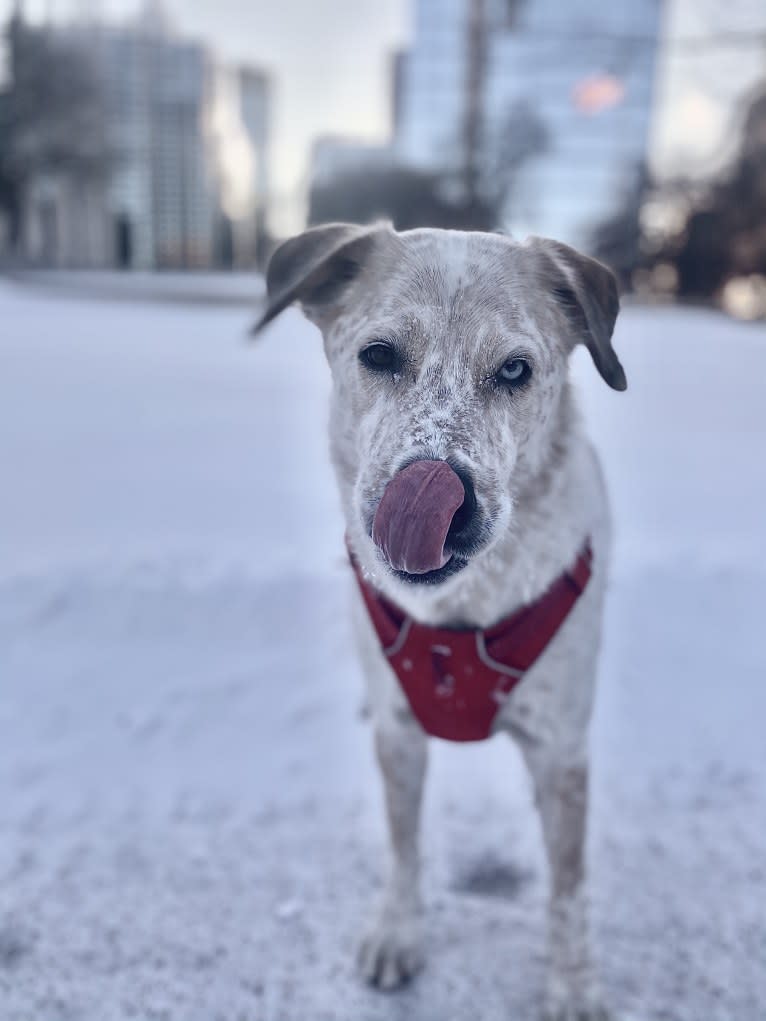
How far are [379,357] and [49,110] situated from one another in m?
25.8

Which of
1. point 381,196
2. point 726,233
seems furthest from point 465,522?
point 726,233

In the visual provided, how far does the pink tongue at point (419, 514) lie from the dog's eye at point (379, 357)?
1.03 feet

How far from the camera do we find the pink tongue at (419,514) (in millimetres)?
1341

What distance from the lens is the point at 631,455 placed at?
611cm

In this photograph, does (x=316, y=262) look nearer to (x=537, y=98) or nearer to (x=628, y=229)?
(x=537, y=98)

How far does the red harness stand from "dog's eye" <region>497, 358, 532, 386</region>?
0.44 metres

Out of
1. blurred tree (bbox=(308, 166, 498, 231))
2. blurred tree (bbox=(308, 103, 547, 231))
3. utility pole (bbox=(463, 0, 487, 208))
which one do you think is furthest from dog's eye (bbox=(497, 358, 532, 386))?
blurred tree (bbox=(308, 166, 498, 231))

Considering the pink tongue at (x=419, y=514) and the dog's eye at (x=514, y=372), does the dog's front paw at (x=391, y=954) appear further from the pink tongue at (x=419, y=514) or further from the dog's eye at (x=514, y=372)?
the dog's eye at (x=514, y=372)

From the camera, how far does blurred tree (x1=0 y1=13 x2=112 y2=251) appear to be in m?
21.5

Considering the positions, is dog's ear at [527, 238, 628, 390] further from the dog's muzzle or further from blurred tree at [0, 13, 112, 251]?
blurred tree at [0, 13, 112, 251]

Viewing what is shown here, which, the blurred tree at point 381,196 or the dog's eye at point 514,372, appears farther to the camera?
the blurred tree at point 381,196

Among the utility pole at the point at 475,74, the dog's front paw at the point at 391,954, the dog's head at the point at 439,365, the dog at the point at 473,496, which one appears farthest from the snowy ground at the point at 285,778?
the utility pole at the point at 475,74

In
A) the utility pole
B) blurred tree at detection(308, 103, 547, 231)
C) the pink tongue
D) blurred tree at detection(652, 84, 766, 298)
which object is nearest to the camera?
the pink tongue

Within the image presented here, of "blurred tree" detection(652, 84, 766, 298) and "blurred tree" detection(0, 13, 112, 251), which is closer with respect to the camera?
"blurred tree" detection(0, 13, 112, 251)
